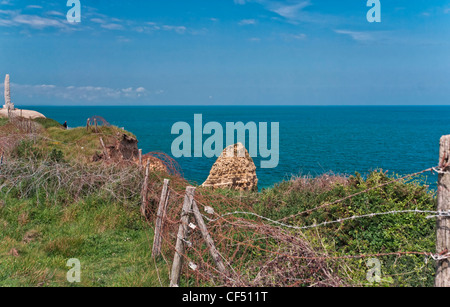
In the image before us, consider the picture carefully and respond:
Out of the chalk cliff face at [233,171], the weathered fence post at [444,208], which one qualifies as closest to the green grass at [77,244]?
the weathered fence post at [444,208]

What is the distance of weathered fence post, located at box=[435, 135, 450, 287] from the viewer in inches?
162

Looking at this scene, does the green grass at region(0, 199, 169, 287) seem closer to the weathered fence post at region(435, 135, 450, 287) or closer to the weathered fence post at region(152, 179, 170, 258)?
the weathered fence post at region(152, 179, 170, 258)

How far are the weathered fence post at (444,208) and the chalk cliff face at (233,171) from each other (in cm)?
1565

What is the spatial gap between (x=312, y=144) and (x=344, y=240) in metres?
81.0

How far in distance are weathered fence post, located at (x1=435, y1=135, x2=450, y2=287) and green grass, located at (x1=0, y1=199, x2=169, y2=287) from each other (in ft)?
15.1

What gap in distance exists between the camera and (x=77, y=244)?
28.8 feet

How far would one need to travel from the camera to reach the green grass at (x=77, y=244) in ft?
23.3

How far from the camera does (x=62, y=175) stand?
455 inches

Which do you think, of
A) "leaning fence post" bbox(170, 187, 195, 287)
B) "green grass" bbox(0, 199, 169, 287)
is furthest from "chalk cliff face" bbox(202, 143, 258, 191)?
"leaning fence post" bbox(170, 187, 195, 287)

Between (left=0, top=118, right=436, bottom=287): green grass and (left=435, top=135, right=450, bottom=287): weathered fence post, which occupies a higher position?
(left=435, top=135, right=450, bottom=287): weathered fence post

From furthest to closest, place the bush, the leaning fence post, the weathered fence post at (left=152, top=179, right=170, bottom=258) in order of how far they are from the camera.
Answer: the weathered fence post at (left=152, top=179, right=170, bottom=258)
the leaning fence post
the bush

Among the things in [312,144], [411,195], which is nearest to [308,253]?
[411,195]

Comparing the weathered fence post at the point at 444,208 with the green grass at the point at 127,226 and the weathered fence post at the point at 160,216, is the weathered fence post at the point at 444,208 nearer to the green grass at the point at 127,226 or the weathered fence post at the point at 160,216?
the green grass at the point at 127,226
